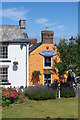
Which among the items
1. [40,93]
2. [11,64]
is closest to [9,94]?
[40,93]

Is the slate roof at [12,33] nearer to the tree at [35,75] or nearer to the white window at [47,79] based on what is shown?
the tree at [35,75]

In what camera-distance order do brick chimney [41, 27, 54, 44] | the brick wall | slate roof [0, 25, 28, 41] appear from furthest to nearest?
brick chimney [41, 27, 54, 44] < the brick wall < slate roof [0, 25, 28, 41]

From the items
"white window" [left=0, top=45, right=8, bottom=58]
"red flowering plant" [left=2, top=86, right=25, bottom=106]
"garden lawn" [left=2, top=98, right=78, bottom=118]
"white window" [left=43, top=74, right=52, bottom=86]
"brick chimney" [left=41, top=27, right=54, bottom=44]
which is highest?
"brick chimney" [left=41, top=27, right=54, bottom=44]

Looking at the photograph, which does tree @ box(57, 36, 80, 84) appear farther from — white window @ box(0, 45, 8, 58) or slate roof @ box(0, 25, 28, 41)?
white window @ box(0, 45, 8, 58)

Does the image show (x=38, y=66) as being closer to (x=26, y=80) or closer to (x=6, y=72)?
(x=26, y=80)

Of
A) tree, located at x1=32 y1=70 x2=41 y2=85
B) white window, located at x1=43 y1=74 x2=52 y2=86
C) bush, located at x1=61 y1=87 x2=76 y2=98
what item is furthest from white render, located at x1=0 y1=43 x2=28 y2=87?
bush, located at x1=61 y1=87 x2=76 y2=98

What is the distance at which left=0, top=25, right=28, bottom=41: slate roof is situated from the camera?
23969mm

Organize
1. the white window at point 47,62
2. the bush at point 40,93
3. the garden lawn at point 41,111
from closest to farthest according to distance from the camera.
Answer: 1. the garden lawn at point 41,111
2. the bush at point 40,93
3. the white window at point 47,62

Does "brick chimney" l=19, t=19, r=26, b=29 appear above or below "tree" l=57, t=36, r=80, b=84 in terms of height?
above

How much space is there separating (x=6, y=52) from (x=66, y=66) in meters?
8.97

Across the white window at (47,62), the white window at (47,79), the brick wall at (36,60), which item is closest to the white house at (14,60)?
the brick wall at (36,60)

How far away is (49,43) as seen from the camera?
24.5 m

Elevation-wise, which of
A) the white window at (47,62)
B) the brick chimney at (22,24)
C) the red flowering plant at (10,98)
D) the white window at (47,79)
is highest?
the brick chimney at (22,24)

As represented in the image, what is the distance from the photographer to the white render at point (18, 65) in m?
23.6
